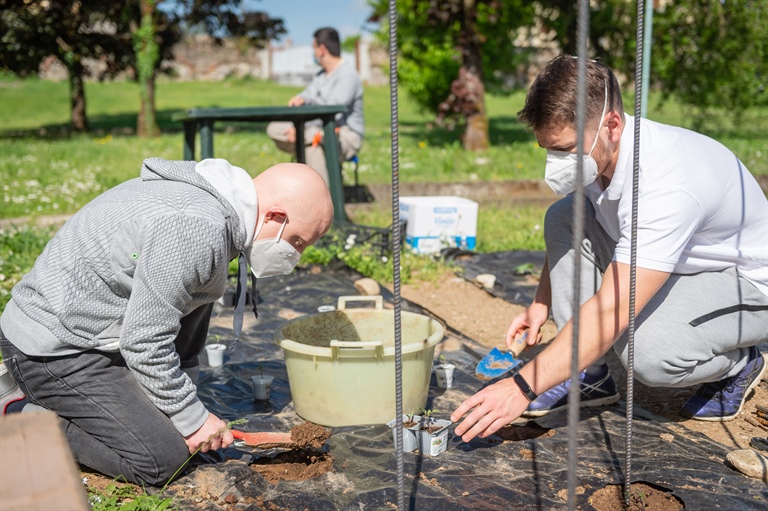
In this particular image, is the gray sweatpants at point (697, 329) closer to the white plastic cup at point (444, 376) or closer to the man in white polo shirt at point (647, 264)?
the man in white polo shirt at point (647, 264)

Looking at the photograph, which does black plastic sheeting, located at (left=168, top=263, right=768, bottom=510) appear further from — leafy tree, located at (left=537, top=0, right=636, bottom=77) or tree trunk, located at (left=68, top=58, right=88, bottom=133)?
tree trunk, located at (left=68, top=58, right=88, bottom=133)

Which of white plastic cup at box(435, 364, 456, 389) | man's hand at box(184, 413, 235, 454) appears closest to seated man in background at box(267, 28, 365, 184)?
white plastic cup at box(435, 364, 456, 389)

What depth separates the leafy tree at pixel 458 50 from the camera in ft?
31.9

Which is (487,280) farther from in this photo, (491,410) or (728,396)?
(491,410)

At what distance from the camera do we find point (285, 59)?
1465 inches

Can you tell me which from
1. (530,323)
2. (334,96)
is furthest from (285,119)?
(530,323)

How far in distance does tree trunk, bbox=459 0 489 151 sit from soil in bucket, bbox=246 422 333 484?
828 cm

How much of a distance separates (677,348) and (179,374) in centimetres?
144

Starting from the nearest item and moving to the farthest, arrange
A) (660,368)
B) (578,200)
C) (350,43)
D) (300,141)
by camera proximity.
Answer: (578,200)
(660,368)
(300,141)
(350,43)

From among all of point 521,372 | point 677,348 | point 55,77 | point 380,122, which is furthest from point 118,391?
point 55,77

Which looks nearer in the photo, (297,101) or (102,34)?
(297,101)

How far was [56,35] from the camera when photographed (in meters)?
12.6

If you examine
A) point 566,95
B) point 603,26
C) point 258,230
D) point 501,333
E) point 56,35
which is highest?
point 56,35

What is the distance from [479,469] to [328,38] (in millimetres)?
4505
